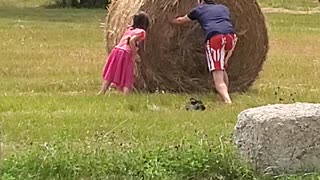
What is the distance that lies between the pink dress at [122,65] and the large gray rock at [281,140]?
192 inches

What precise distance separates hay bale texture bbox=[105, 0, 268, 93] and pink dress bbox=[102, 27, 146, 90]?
0.92ft

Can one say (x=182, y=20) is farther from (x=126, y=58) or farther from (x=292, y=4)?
(x=292, y=4)

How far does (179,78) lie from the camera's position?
12367 millimetres

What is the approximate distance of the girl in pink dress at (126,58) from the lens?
11773mm

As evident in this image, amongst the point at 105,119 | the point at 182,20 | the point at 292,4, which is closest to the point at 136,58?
the point at 182,20

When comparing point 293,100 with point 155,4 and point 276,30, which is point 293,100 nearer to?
point 155,4

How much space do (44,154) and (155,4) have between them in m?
5.47

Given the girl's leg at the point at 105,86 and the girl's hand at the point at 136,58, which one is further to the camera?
the girl's hand at the point at 136,58

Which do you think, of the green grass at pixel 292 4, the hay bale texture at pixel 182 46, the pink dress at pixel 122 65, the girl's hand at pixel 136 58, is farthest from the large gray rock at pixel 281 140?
the green grass at pixel 292 4

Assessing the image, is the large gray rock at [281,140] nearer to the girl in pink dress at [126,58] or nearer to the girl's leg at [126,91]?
the girl's leg at [126,91]

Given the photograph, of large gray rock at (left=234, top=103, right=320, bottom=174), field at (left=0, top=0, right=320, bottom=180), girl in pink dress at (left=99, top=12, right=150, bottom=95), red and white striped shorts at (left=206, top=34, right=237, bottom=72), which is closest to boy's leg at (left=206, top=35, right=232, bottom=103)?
red and white striped shorts at (left=206, top=34, right=237, bottom=72)

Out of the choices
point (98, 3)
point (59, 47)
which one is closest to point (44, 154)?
point (59, 47)

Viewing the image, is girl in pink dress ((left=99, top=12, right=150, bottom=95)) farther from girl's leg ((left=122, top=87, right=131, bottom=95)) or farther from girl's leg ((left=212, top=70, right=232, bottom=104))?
girl's leg ((left=212, top=70, right=232, bottom=104))

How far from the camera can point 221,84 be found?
11516mm
